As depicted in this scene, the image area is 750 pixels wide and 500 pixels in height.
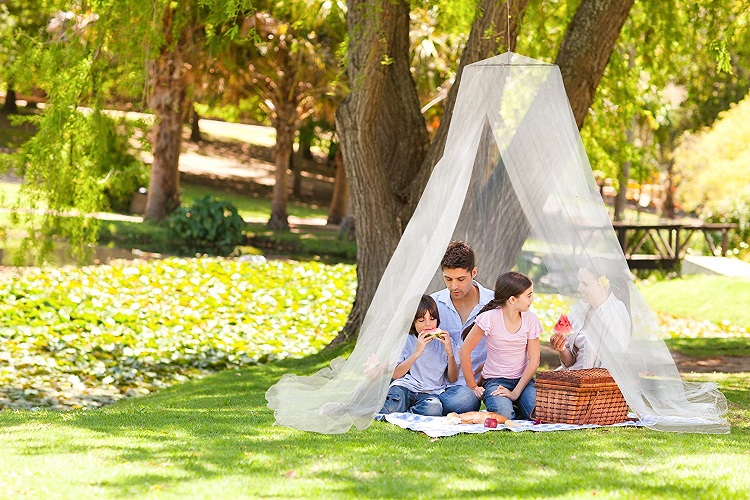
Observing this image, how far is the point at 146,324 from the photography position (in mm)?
12844

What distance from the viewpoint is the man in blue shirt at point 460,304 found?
21.2 ft

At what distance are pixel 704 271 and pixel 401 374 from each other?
15604mm

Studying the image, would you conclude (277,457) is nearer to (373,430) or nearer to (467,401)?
(373,430)

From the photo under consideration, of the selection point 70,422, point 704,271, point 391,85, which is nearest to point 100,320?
point 391,85

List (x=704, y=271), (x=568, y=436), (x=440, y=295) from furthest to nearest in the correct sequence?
(x=704, y=271)
(x=440, y=295)
(x=568, y=436)

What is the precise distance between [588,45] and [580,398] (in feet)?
15.4

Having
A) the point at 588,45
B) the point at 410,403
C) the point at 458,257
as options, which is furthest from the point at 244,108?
the point at 410,403

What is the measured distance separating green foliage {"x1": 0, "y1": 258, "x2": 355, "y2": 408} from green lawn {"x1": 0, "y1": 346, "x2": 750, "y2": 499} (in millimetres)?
4028

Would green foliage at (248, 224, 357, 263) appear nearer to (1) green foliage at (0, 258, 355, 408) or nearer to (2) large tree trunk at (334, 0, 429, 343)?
(1) green foliage at (0, 258, 355, 408)

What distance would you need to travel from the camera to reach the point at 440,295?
691 cm

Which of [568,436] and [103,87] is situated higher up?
[103,87]

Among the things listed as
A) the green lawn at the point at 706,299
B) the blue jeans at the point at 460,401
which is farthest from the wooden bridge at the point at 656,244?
the blue jeans at the point at 460,401

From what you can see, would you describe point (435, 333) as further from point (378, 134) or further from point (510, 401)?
point (378, 134)

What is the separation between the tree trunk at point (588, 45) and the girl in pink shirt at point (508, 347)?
12.6 ft
